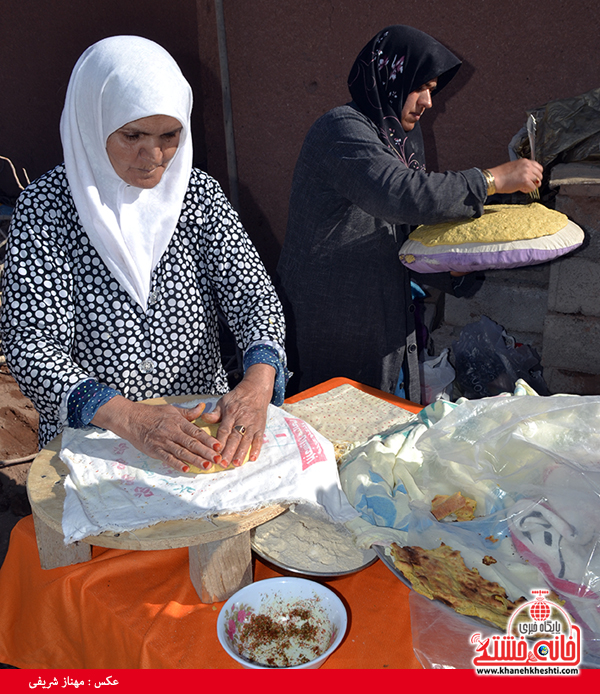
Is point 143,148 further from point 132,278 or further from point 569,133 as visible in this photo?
point 569,133

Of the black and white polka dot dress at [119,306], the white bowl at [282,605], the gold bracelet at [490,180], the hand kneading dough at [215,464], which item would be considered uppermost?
the gold bracelet at [490,180]

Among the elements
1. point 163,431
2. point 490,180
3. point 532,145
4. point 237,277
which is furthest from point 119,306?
point 532,145

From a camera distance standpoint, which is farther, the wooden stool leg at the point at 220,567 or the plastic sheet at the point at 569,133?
the plastic sheet at the point at 569,133

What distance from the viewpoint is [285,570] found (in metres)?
1.24

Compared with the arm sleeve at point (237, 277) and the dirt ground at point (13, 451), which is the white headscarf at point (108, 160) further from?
the dirt ground at point (13, 451)

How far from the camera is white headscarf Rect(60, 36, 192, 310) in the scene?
1.48 metres

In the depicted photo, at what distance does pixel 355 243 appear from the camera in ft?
7.47

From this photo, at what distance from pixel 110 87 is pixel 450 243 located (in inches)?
→ 44.8

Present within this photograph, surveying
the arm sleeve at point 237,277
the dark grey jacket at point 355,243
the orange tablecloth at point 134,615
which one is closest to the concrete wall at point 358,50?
the dark grey jacket at point 355,243

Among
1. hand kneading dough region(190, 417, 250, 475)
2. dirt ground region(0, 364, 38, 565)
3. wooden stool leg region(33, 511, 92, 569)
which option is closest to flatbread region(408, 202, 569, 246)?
hand kneading dough region(190, 417, 250, 475)

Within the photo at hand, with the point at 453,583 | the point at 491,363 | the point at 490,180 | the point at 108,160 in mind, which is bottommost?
the point at 491,363

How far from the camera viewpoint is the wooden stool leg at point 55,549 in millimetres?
1258

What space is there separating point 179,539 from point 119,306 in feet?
2.56

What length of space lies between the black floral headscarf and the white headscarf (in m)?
0.89
